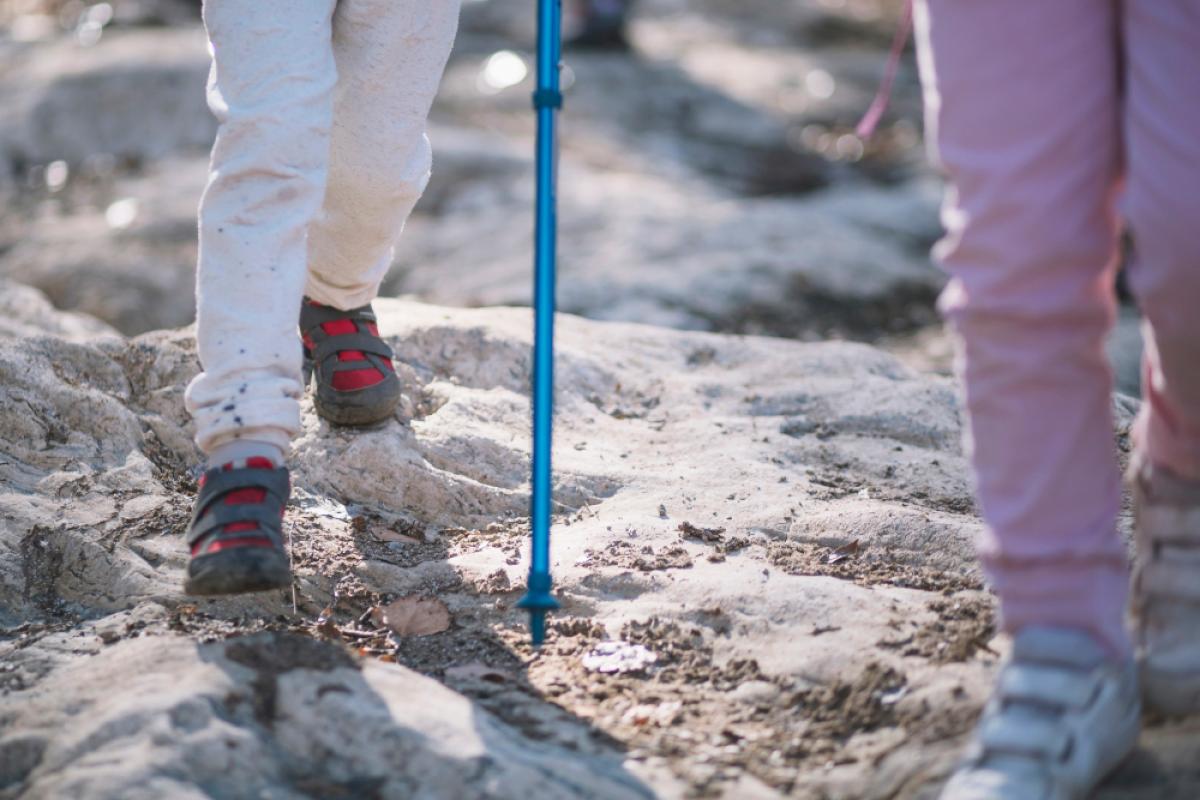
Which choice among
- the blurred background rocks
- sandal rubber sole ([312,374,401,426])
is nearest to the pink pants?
sandal rubber sole ([312,374,401,426])

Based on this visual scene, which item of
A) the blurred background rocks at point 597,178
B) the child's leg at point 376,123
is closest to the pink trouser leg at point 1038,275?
the child's leg at point 376,123

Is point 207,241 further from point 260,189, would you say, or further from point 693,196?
point 693,196

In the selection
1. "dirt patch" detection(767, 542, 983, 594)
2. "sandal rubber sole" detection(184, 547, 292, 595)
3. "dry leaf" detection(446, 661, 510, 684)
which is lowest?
"dry leaf" detection(446, 661, 510, 684)

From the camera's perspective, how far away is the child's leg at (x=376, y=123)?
2.42 meters

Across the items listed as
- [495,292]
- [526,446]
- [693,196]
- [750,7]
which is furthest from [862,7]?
[526,446]

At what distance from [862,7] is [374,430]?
11596mm

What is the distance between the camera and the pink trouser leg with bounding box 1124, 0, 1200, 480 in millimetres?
1481

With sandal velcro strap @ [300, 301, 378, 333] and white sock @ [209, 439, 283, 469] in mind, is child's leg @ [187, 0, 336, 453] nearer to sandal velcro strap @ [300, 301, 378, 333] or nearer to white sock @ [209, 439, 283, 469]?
white sock @ [209, 439, 283, 469]

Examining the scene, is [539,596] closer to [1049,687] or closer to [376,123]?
[1049,687]

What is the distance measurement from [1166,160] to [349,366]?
1792 millimetres

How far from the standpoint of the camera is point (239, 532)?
200 cm

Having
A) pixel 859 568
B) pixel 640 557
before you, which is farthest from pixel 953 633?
pixel 640 557

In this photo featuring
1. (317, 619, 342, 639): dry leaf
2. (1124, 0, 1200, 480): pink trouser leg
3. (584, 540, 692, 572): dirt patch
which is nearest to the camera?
(1124, 0, 1200, 480): pink trouser leg

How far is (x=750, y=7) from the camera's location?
12719mm
